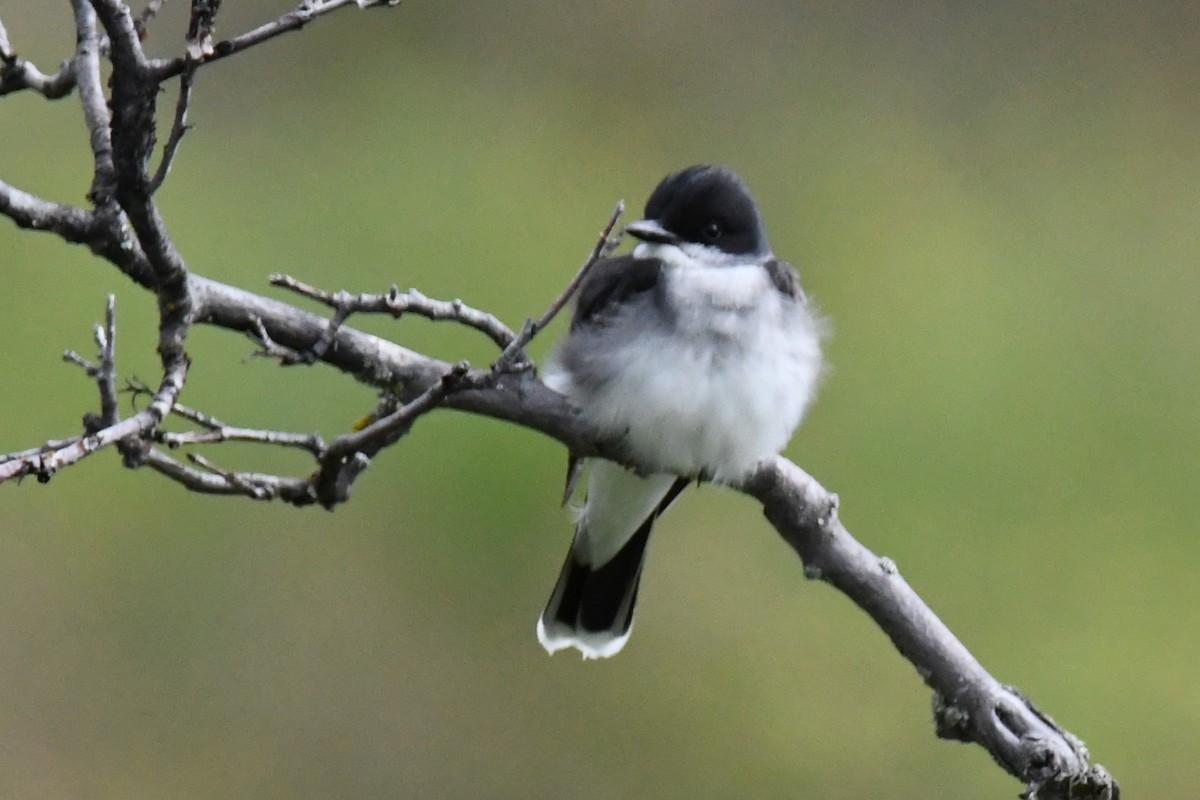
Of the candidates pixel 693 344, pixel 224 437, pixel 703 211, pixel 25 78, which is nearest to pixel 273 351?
pixel 224 437

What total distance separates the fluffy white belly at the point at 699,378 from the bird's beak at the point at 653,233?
0.05 metres

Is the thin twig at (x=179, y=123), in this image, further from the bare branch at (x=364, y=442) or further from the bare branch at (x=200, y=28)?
the bare branch at (x=364, y=442)

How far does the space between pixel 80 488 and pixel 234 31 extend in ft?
4.07

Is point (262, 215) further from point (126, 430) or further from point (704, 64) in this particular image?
point (126, 430)

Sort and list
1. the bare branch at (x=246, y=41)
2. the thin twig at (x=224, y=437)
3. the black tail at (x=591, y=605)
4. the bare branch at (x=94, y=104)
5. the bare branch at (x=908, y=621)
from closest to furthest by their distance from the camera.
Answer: the bare branch at (x=246, y=41) → the bare branch at (x=94, y=104) → the thin twig at (x=224, y=437) → the bare branch at (x=908, y=621) → the black tail at (x=591, y=605)

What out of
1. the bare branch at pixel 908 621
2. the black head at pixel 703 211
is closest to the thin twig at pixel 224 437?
the bare branch at pixel 908 621

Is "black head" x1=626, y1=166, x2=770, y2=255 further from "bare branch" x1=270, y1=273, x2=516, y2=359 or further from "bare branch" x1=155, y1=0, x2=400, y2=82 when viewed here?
"bare branch" x1=155, y1=0, x2=400, y2=82

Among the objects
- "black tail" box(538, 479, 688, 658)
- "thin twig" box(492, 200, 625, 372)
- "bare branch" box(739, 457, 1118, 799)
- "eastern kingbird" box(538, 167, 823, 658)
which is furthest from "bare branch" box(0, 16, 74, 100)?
"black tail" box(538, 479, 688, 658)

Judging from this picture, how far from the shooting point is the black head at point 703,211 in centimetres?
236

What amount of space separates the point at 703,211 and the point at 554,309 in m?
0.88

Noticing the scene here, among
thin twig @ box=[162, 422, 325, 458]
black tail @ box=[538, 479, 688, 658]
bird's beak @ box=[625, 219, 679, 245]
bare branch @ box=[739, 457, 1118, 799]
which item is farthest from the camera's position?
black tail @ box=[538, 479, 688, 658]

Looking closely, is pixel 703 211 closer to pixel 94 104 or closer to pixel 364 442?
pixel 364 442

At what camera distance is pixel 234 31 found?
4.45 m

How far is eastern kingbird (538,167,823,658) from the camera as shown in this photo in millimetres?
2227
